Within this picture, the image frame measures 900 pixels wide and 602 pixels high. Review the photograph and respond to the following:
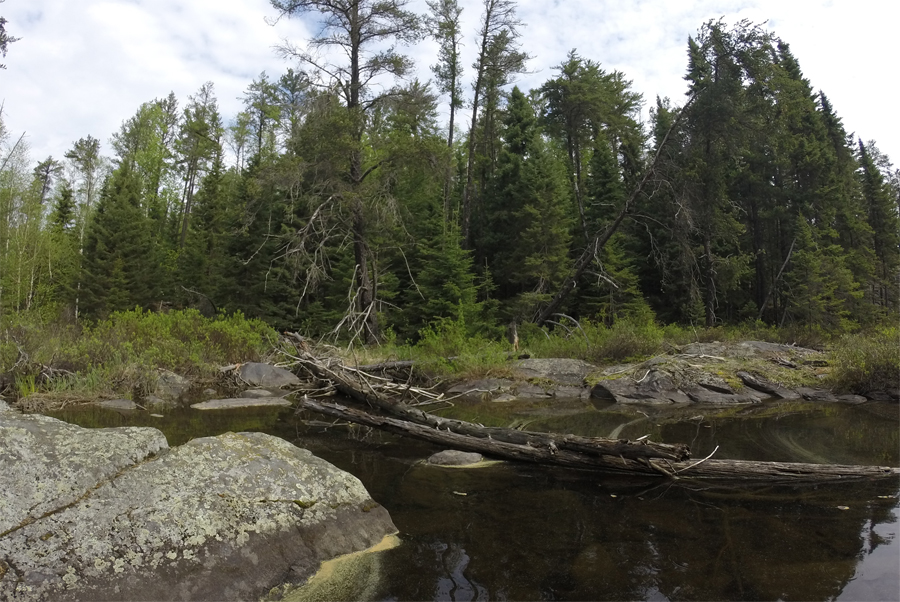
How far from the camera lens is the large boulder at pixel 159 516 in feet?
9.61

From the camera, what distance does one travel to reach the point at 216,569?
324 cm

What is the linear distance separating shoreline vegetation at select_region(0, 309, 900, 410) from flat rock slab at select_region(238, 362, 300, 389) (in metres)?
0.62

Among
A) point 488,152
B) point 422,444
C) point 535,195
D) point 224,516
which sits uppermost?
point 488,152

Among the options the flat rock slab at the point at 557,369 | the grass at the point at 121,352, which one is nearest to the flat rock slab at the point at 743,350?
the flat rock slab at the point at 557,369

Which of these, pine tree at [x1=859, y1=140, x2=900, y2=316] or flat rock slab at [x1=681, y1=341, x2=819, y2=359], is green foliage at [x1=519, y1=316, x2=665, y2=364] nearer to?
flat rock slab at [x1=681, y1=341, x2=819, y2=359]

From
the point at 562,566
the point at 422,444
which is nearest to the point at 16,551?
the point at 562,566

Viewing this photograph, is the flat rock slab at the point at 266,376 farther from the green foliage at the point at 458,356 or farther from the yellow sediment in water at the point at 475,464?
the yellow sediment in water at the point at 475,464

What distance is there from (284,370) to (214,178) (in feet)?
67.0

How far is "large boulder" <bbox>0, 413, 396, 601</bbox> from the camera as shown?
9.61 ft

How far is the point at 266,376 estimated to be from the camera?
13.0 metres

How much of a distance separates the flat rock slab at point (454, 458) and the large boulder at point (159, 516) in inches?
86.0

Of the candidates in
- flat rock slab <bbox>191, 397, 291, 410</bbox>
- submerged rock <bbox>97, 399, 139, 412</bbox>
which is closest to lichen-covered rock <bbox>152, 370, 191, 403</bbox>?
submerged rock <bbox>97, 399, 139, 412</bbox>

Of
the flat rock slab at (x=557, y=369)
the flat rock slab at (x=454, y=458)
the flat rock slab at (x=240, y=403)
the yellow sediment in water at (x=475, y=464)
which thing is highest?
the flat rock slab at (x=557, y=369)

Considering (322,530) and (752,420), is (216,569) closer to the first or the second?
(322,530)
